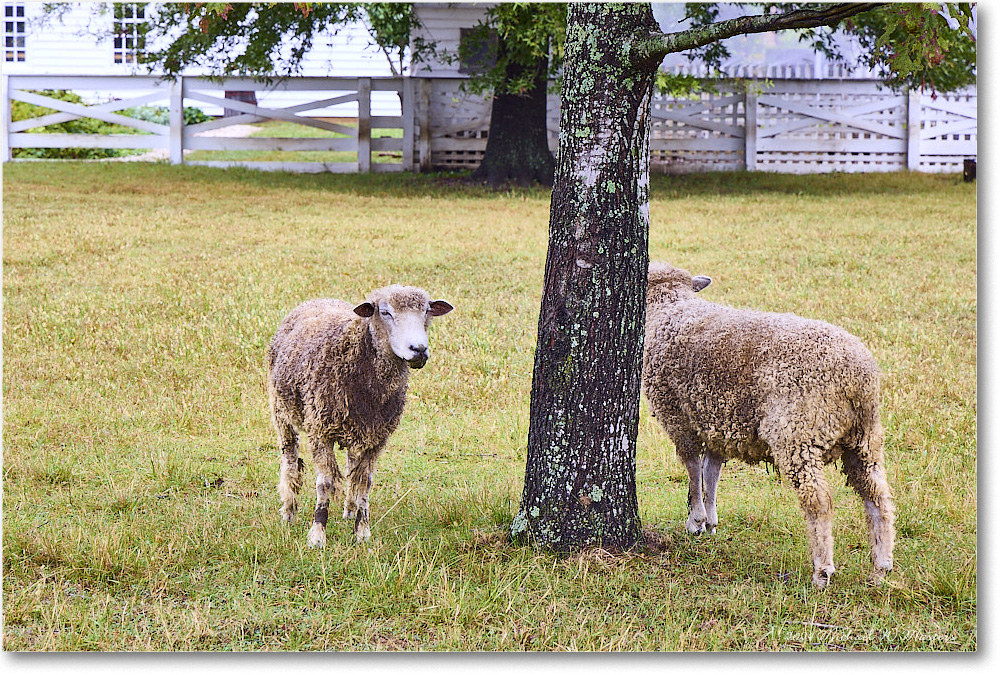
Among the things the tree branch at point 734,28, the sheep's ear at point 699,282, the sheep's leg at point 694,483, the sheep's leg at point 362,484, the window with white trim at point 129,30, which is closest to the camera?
the tree branch at point 734,28

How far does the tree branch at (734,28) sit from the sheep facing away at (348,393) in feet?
3.76

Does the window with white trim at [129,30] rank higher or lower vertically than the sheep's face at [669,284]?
higher

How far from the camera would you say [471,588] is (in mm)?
3549

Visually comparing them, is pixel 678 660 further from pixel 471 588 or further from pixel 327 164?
pixel 327 164

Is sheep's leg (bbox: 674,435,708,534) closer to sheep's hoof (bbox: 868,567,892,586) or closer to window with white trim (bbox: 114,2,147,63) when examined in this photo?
sheep's hoof (bbox: 868,567,892,586)

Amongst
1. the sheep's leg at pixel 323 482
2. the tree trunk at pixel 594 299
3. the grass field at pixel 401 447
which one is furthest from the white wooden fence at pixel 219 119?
the tree trunk at pixel 594 299

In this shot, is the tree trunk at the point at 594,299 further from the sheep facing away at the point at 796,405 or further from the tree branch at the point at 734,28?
the sheep facing away at the point at 796,405

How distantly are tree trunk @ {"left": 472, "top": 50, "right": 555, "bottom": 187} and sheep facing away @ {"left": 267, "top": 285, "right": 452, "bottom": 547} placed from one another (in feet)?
22.8

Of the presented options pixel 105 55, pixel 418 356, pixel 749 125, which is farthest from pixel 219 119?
pixel 418 356

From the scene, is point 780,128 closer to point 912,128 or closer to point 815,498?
point 912,128

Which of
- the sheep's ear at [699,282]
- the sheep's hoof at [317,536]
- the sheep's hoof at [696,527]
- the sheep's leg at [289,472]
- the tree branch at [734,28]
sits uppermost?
the tree branch at [734,28]

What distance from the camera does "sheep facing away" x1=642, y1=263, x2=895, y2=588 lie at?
11.3ft

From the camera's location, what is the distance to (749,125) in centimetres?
1146

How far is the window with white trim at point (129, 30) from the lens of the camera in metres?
7.52
